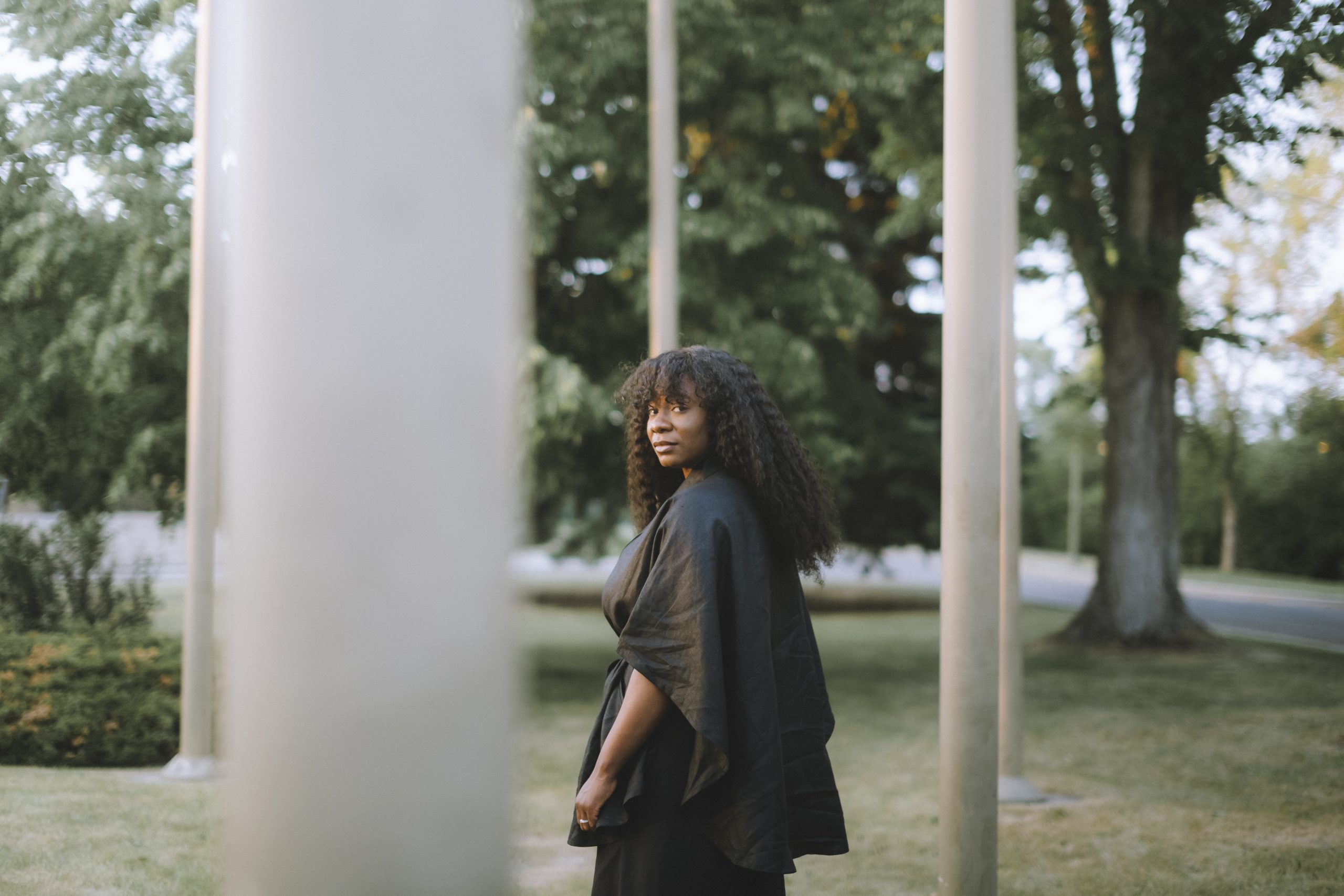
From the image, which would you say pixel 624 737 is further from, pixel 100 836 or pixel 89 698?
pixel 89 698

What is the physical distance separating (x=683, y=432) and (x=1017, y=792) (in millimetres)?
4898

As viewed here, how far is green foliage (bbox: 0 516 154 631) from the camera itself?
19.6 ft

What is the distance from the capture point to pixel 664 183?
7.94 meters

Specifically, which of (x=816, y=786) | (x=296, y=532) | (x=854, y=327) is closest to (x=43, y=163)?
(x=816, y=786)

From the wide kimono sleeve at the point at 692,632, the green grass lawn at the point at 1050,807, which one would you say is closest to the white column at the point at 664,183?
the green grass lawn at the point at 1050,807

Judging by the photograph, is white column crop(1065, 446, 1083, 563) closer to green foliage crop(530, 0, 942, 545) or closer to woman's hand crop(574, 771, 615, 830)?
green foliage crop(530, 0, 942, 545)

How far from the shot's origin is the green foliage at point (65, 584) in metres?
5.96

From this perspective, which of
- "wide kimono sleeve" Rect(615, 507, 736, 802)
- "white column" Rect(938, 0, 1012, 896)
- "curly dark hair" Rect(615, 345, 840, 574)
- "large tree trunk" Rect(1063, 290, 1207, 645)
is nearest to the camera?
"wide kimono sleeve" Rect(615, 507, 736, 802)

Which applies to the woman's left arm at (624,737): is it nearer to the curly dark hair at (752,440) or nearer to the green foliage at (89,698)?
the curly dark hair at (752,440)

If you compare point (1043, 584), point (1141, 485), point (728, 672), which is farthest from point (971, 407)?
point (1043, 584)

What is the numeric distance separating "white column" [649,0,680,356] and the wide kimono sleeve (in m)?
5.23

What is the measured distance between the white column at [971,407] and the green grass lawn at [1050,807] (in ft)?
4.26

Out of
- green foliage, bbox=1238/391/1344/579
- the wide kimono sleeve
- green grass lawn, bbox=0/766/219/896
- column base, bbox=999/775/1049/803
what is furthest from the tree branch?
the wide kimono sleeve

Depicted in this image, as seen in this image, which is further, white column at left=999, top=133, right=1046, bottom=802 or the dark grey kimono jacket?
white column at left=999, top=133, right=1046, bottom=802
